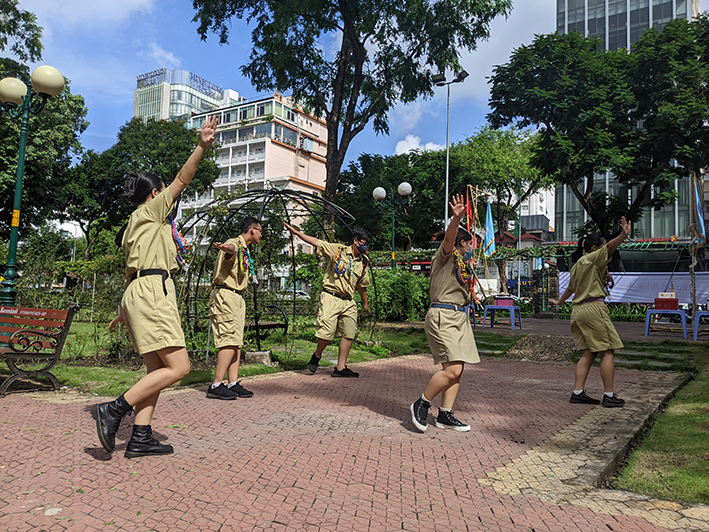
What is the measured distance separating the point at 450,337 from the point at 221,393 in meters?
2.69

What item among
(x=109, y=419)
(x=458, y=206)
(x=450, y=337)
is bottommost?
(x=109, y=419)

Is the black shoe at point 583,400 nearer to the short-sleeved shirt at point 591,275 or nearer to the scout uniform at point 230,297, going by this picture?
the short-sleeved shirt at point 591,275

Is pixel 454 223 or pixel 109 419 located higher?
pixel 454 223

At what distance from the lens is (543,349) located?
1088 centimetres

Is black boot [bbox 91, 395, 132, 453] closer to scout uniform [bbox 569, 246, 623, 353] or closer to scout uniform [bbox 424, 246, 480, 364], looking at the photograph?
scout uniform [bbox 424, 246, 480, 364]

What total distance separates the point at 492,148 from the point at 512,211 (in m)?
5.04

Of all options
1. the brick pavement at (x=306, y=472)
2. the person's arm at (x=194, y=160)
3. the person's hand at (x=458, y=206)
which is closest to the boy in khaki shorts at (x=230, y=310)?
the brick pavement at (x=306, y=472)

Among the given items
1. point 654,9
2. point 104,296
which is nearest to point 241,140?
point 654,9

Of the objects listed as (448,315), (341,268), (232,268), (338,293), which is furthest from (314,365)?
(448,315)

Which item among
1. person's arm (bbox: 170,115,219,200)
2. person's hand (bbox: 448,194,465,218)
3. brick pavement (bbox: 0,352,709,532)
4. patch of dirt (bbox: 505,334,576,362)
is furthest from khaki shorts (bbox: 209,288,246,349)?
patch of dirt (bbox: 505,334,576,362)

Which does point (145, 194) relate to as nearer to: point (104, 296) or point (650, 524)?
point (650, 524)

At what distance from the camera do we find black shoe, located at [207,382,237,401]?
230 inches

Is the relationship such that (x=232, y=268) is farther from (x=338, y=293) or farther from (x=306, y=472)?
(x=306, y=472)

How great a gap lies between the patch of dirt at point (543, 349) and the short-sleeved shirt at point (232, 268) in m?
6.43
